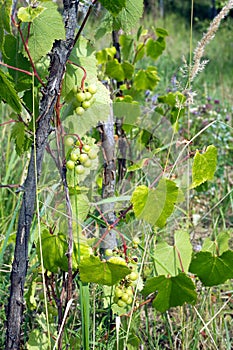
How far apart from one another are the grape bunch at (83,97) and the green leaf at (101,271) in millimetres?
267

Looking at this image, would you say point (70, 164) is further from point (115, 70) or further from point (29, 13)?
point (115, 70)

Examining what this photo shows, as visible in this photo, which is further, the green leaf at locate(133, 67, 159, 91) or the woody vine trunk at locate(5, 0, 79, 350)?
the green leaf at locate(133, 67, 159, 91)

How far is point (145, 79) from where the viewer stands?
1906 millimetres

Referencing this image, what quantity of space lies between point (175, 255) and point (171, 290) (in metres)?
0.11

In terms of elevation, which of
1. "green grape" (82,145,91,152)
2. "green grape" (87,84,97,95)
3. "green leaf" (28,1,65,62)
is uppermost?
"green leaf" (28,1,65,62)

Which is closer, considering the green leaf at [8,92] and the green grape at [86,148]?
the green leaf at [8,92]

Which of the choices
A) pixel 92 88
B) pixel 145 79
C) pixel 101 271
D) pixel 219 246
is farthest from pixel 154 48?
pixel 101 271

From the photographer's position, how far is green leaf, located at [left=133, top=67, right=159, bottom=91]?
1.89m

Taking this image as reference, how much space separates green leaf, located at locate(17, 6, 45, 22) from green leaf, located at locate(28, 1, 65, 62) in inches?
1.6

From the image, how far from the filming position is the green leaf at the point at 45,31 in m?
0.85

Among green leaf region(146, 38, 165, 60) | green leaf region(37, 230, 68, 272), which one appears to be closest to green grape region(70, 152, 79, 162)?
green leaf region(37, 230, 68, 272)

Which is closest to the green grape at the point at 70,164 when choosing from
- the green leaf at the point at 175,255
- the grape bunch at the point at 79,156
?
the grape bunch at the point at 79,156

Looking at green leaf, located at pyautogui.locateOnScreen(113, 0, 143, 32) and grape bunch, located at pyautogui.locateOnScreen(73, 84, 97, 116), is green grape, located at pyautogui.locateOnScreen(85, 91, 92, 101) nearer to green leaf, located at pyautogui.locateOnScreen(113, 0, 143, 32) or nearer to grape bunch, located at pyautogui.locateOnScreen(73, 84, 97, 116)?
grape bunch, located at pyautogui.locateOnScreen(73, 84, 97, 116)

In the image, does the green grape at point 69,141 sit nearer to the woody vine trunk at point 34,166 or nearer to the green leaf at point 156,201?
the woody vine trunk at point 34,166
